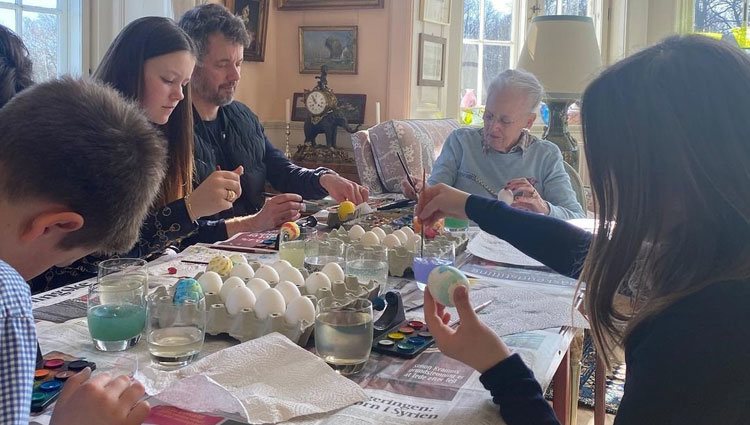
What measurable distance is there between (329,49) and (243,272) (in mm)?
3113

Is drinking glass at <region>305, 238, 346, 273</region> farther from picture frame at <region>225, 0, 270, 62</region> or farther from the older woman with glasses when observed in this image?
picture frame at <region>225, 0, 270, 62</region>

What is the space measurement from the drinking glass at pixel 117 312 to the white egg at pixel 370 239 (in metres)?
0.60

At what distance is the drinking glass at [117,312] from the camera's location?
104 centimetres

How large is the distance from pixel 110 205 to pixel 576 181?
2360mm

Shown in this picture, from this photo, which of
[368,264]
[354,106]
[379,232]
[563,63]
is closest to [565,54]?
[563,63]

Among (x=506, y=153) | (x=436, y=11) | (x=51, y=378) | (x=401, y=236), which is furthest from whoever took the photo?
(x=436, y=11)

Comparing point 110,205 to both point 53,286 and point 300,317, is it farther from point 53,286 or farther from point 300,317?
point 53,286

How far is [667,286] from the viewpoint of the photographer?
837 mm

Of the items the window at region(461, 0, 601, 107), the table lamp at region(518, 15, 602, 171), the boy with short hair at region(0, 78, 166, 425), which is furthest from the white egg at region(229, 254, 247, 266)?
the window at region(461, 0, 601, 107)

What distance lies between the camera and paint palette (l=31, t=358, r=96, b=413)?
858 millimetres

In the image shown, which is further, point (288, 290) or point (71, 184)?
point (288, 290)

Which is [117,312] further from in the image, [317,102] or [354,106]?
[354,106]

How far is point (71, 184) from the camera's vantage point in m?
0.80

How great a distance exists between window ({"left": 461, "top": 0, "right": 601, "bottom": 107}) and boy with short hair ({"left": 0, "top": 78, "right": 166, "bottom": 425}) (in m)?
3.91
